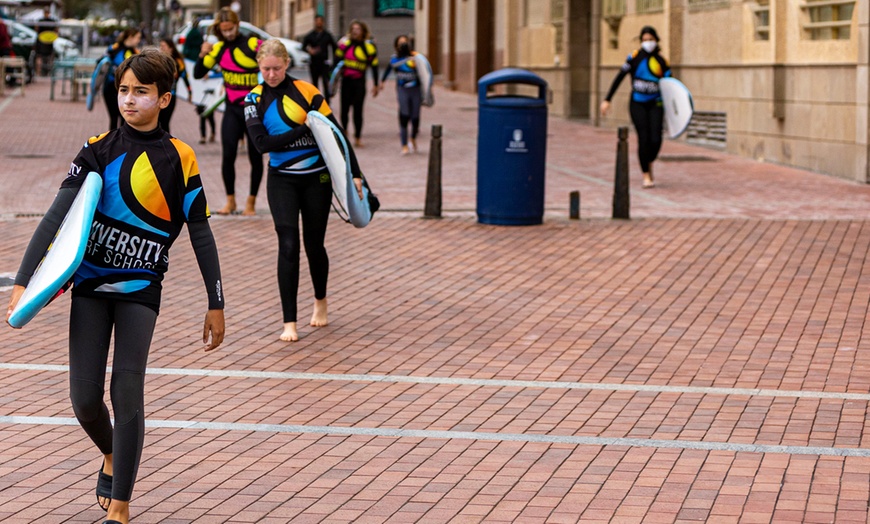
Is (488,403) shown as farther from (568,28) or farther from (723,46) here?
(568,28)

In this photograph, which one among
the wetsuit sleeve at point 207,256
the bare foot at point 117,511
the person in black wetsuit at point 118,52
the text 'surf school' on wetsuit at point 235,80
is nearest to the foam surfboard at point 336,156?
the wetsuit sleeve at point 207,256

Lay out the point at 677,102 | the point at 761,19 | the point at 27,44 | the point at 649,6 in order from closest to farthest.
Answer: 1. the point at 677,102
2. the point at 761,19
3. the point at 649,6
4. the point at 27,44

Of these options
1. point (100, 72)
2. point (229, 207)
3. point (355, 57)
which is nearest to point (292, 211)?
point (229, 207)

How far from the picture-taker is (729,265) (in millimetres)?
11180

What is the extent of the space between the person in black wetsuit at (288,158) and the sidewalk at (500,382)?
438 mm

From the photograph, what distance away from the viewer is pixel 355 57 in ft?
72.3

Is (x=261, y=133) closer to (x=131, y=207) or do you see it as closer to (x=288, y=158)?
(x=288, y=158)

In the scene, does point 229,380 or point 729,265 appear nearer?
point 229,380

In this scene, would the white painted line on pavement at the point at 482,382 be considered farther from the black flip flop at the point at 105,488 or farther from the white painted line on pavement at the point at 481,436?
the black flip flop at the point at 105,488

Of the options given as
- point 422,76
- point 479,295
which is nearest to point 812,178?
point 422,76

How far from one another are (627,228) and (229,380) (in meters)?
6.42

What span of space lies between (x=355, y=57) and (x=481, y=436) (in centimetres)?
1625

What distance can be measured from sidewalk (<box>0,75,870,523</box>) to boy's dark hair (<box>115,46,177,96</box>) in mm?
1505

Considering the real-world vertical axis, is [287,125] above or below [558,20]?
below
